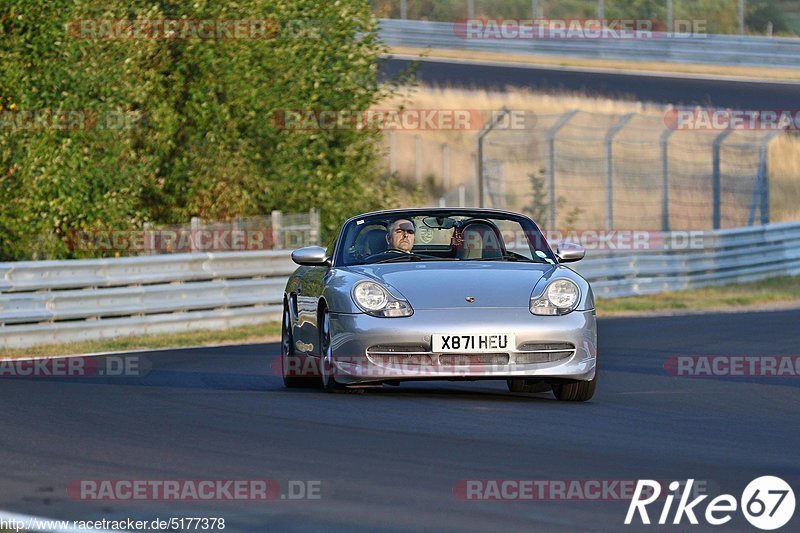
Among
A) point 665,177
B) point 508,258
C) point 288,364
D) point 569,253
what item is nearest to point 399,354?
point 508,258

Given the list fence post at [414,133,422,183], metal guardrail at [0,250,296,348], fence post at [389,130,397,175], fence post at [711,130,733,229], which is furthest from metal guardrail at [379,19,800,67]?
metal guardrail at [0,250,296,348]

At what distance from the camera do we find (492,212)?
11.8m

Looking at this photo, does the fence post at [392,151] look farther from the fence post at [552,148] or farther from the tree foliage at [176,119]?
the fence post at [552,148]

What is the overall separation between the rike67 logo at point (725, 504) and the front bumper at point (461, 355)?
324 cm

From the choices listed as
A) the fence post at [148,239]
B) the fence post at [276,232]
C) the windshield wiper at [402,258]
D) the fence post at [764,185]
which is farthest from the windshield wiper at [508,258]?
the fence post at [764,185]

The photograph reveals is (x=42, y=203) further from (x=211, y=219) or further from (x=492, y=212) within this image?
(x=492, y=212)

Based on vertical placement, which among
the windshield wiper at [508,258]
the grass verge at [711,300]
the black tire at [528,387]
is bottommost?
the grass verge at [711,300]

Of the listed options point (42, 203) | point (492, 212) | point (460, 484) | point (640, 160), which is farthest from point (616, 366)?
point (640, 160)

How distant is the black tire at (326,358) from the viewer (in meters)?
10.8

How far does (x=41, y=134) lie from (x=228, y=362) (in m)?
8.79

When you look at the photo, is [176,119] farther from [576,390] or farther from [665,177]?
[576,390]

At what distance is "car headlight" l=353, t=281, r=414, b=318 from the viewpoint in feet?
34.0

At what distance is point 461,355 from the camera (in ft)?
33.4

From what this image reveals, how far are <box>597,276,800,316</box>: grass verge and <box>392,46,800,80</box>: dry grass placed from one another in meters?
16.2
